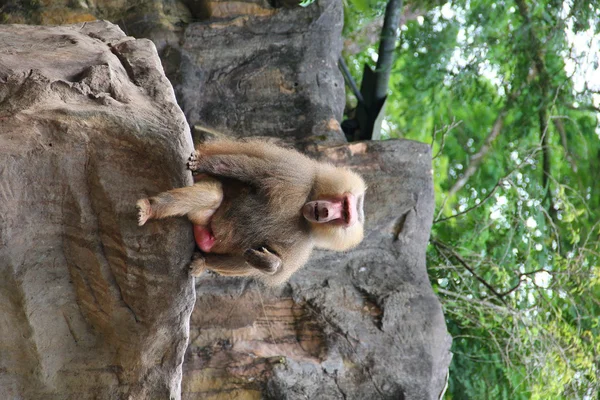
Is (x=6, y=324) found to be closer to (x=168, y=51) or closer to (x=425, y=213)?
(x=168, y=51)

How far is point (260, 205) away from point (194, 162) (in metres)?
0.40

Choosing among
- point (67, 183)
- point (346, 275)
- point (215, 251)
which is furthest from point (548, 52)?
point (67, 183)

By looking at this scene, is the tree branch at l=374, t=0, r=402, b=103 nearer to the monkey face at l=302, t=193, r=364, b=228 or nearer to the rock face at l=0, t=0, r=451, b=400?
the rock face at l=0, t=0, r=451, b=400

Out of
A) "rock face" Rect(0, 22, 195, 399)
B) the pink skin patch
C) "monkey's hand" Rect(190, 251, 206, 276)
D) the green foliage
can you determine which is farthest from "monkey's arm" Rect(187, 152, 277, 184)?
the green foliage

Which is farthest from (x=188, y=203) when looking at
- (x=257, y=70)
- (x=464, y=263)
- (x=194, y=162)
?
(x=464, y=263)

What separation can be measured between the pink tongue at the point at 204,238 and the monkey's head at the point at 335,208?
0.49 metres

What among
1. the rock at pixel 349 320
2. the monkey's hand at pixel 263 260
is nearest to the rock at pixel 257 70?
the rock at pixel 349 320

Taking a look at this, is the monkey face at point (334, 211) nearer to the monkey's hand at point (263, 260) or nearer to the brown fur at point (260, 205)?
the brown fur at point (260, 205)

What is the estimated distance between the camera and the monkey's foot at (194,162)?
116 inches

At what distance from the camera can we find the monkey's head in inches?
122

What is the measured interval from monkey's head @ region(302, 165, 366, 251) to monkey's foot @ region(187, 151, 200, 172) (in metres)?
0.57

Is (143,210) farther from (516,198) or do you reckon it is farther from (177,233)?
(516,198)

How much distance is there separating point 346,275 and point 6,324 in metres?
2.46

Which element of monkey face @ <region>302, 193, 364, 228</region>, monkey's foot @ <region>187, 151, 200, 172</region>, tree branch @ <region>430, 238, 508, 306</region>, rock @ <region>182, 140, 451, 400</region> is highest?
monkey's foot @ <region>187, 151, 200, 172</region>
